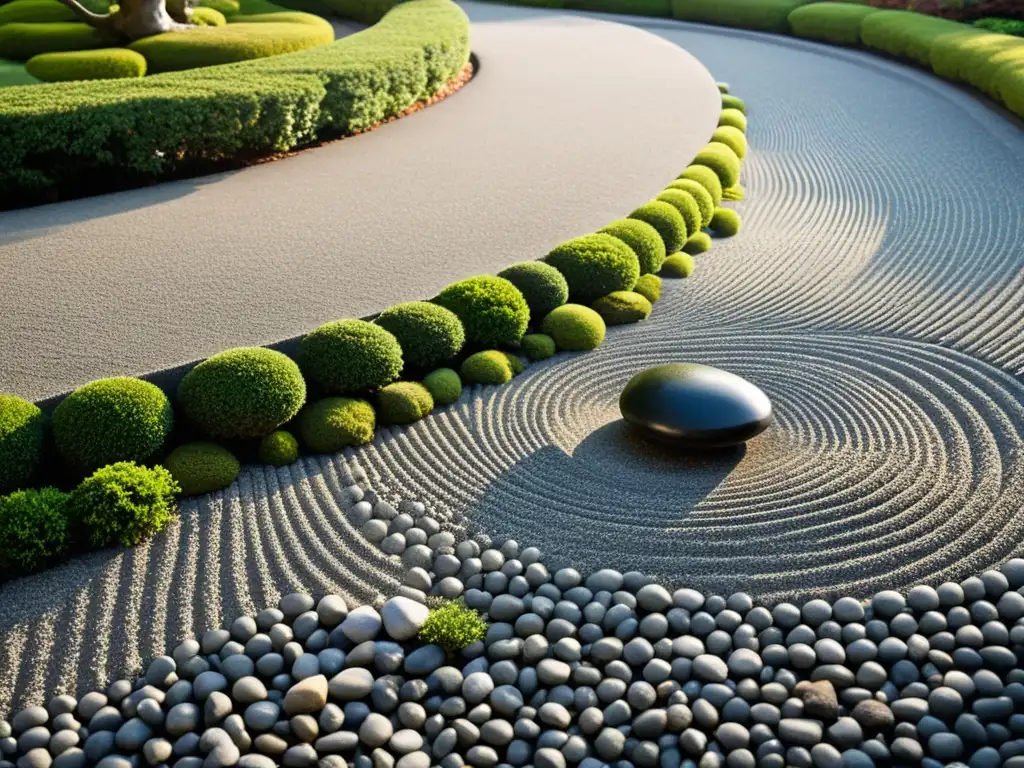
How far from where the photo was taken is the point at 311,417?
23.3 ft

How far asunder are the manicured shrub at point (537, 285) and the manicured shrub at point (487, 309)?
36 centimetres

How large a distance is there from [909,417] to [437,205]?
5.54 metres

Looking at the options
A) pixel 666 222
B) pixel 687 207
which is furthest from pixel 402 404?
pixel 687 207

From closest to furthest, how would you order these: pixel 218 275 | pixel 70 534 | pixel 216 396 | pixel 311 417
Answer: pixel 70 534
pixel 216 396
pixel 311 417
pixel 218 275

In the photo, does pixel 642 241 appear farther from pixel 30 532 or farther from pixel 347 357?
pixel 30 532

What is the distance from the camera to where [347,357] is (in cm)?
720

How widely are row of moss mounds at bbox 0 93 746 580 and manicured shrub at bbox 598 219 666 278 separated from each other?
18 mm

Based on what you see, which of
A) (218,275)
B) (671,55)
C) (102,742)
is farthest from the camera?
(671,55)

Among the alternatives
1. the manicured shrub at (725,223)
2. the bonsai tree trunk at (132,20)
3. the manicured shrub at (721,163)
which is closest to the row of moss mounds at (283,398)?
the manicured shrub at (725,223)

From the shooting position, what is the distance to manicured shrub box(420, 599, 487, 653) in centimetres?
539

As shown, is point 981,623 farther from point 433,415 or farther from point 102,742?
point 102,742

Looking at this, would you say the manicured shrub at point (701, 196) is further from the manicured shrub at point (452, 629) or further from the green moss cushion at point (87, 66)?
the green moss cushion at point (87, 66)

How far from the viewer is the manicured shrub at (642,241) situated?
9695mm

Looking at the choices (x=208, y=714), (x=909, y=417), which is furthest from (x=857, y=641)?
(x=208, y=714)
